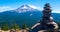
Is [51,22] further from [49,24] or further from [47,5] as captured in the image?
[47,5]

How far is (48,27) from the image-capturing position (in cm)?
6956

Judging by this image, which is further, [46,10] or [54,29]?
[46,10]

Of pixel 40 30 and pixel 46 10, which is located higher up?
pixel 46 10

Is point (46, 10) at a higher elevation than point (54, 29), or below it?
higher

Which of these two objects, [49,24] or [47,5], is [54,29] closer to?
[49,24]

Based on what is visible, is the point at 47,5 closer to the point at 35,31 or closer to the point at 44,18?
the point at 44,18

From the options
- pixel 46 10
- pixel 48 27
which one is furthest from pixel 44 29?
pixel 46 10

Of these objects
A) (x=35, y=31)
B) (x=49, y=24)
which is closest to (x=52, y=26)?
(x=49, y=24)

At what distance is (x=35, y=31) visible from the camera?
233ft

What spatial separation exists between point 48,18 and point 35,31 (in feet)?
18.6

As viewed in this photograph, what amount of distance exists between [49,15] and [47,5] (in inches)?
125

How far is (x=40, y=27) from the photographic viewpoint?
232 feet

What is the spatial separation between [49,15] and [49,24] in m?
3.65

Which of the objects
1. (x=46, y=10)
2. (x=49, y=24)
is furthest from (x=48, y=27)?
A: (x=46, y=10)
